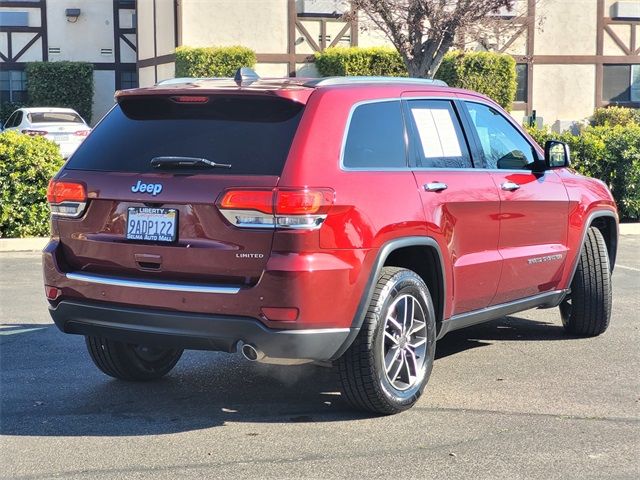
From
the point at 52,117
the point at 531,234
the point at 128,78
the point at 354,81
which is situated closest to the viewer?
the point at 354,81

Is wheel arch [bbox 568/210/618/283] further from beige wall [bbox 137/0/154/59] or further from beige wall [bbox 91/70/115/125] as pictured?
beige wall [bbox 91/70/115/125]

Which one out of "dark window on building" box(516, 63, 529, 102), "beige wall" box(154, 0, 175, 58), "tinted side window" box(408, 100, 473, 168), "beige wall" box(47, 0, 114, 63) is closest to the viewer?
"tinted side window" box(408, 100, 473, 168)

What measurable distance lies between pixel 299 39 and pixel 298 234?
2493 cm

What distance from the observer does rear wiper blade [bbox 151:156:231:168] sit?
5.01 metres

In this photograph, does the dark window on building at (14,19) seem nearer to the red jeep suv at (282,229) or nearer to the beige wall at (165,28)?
the beige wall at (165,28)

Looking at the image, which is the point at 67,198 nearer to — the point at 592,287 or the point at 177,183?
the point at 177,183

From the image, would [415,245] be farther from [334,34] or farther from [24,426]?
[334,34]

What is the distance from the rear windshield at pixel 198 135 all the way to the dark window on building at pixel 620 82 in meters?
27.5

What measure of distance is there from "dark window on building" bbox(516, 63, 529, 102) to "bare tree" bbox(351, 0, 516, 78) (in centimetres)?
→ 1110

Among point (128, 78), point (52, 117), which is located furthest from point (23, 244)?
Answer: point (128, 78)

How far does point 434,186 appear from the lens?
561cm

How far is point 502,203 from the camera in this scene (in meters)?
6.24

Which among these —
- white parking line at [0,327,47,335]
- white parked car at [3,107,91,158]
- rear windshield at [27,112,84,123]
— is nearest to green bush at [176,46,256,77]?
rear windshield at [27,112,84,123]

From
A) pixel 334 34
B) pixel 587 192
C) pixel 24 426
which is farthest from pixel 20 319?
pixel 334 34
